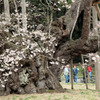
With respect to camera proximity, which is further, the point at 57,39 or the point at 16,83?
the point at 57,39

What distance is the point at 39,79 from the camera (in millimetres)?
6547

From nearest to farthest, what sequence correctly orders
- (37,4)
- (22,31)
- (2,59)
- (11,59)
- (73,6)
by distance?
1. (11,59)
2. (2,59)
3. (22,31)
4. (73,6)
5. (37,4)

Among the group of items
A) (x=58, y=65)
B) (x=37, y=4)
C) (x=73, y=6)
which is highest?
(x=37, y=4)

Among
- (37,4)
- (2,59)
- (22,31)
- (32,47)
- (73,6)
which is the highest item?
(37,4)

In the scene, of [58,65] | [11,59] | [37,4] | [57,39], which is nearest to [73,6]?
[57,39]

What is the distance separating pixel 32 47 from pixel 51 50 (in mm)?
937

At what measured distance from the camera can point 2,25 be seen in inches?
235

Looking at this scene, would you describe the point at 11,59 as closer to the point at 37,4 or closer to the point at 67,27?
the point at 67,27

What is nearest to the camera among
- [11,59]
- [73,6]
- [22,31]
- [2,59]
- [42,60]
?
[11,59]

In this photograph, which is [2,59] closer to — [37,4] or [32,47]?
[32,47]

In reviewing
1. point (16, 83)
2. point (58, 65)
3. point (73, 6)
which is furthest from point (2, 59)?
point (73, 6)

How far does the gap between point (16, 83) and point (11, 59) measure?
1.23 m

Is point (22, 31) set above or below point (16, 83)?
above

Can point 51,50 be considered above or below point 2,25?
below
